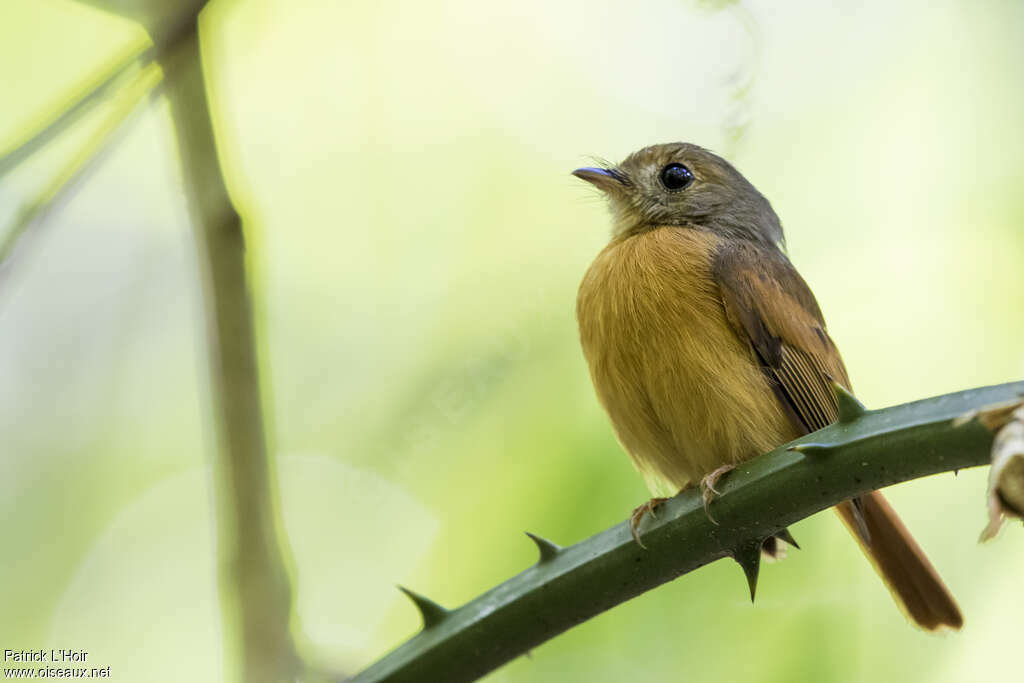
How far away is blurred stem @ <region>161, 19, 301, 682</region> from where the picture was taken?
250 cm

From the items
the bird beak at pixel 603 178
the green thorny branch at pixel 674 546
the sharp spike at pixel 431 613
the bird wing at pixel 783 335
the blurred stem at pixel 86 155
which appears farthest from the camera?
the bird beak at pixel 603 178

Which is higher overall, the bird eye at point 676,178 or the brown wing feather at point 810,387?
the bird eye at point 676,178

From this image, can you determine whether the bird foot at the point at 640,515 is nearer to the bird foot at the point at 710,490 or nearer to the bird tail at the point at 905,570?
the bird foot at the point at 710,490

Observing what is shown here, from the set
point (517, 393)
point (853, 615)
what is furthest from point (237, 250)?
point (853, 615)

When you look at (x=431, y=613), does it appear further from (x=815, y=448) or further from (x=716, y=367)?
(x=716, y=367)

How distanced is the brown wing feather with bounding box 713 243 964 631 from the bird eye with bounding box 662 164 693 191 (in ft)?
2.66

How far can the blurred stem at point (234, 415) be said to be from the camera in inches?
98.6

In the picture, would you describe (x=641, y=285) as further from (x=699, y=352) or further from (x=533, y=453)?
(x=533, y=453)

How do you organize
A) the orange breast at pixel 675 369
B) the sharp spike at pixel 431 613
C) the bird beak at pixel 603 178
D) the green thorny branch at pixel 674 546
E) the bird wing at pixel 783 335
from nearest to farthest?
the green thorny branch at pixel 674 546
the sharp spike at pixel 431 613
the orange breast at pixel 675 369
the bird wing at pixel 783 335
the bird beak at pixel 603 178

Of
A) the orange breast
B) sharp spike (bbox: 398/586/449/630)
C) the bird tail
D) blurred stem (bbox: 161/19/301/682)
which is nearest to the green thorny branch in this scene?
sharp spike (bbox: 398/586/449/630)

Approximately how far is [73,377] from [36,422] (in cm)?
23

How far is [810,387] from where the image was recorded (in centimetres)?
355

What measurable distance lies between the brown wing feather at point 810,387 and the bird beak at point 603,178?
847mm

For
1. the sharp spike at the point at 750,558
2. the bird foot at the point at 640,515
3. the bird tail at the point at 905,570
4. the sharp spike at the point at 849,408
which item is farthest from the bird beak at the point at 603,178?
the sharp spike at the point at 849,408
